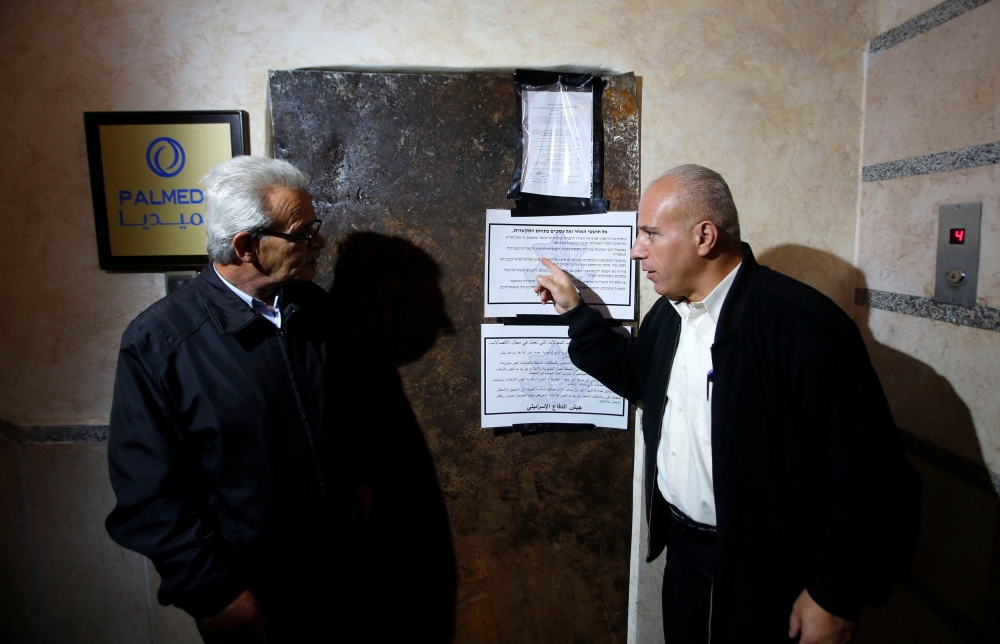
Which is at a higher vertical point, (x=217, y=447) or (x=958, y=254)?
(x=958, y=254)

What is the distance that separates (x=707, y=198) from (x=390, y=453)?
1.17 m

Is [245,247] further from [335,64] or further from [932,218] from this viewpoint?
[932,218]

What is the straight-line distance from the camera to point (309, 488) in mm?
1253

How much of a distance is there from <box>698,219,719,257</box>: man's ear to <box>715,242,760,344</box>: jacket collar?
0.30ft

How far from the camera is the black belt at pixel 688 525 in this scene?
1.27 metres

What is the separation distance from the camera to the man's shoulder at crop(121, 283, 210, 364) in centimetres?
111

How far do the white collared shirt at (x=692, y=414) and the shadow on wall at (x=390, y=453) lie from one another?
0.69 metres

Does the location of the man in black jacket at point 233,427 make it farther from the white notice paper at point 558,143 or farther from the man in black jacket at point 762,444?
the man in black jacket at point 762,444

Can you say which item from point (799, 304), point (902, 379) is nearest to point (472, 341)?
point (799, 304)

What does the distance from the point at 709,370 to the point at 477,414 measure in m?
0.72

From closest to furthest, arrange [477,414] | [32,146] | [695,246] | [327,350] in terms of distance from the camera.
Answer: [695,246]
[327,350]
[32,146]
[477,414]

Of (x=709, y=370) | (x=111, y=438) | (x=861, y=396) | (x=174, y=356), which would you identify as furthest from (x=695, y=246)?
(x=111, y=438)

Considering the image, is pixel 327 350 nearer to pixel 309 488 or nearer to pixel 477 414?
pixel 309 488

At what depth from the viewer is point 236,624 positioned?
1.15 meters
